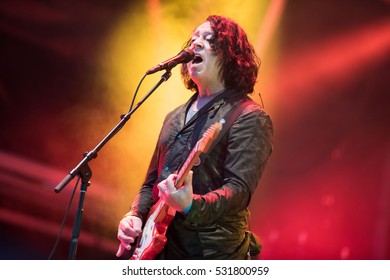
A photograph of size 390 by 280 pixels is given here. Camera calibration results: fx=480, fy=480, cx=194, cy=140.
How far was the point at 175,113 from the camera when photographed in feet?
9.09

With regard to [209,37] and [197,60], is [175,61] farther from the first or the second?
[209,37]

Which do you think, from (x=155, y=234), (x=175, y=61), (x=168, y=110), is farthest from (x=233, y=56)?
(x=168, y=110)

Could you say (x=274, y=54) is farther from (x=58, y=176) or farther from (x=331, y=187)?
(x=58, y=176)

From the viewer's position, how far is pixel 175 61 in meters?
2.53

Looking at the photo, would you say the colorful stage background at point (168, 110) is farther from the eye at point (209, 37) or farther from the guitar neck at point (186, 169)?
the guitar neck at point (186, 169)

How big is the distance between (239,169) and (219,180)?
0.44 ft

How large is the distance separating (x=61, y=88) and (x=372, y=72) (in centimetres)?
277

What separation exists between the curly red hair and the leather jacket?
0.14m

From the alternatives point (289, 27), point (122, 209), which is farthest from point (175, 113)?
point (289, 27)

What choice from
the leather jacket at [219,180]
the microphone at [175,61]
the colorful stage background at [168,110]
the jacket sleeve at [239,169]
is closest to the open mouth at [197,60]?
the microphone at [175,61]

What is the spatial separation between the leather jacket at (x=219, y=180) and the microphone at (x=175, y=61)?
0.27 meters

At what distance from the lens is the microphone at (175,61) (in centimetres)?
252

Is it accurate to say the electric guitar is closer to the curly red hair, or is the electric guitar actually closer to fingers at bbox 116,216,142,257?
fingers at bbox 116,216,142,257

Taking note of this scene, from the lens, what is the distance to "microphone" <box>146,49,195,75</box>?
2.52 metres
